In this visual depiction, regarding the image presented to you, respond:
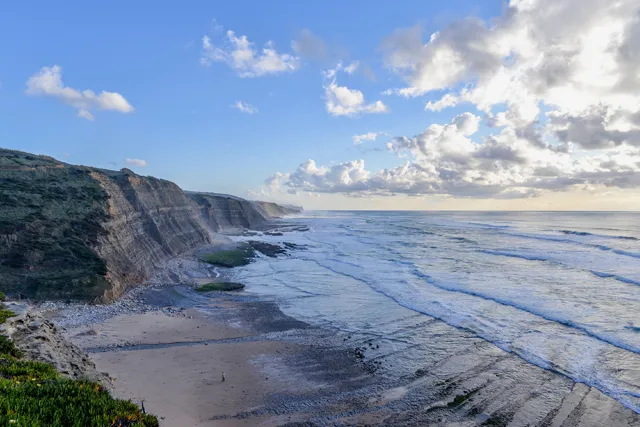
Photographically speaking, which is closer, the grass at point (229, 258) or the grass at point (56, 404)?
the grass at point (56, 404)

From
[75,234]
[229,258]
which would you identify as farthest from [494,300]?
[75,234]

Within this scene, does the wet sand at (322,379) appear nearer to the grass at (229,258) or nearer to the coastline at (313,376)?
the coastline at (313,376)

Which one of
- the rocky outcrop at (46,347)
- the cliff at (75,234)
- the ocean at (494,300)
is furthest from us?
the cliff at (75,234)

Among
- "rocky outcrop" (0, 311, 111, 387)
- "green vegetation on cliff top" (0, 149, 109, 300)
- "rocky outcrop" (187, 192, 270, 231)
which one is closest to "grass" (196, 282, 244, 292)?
"green vegetation on cliff top" (0, 149, 109, 300)

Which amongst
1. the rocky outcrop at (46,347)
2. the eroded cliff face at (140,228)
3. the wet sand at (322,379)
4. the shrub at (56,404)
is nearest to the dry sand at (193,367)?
the wet sand at (322,379)

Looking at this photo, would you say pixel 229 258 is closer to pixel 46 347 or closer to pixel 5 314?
pixel 5 314

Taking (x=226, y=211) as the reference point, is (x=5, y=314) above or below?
below

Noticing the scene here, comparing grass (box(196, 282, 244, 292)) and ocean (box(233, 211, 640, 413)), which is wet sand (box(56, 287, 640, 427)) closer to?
ocean (box(233, 211, 640, 413))
